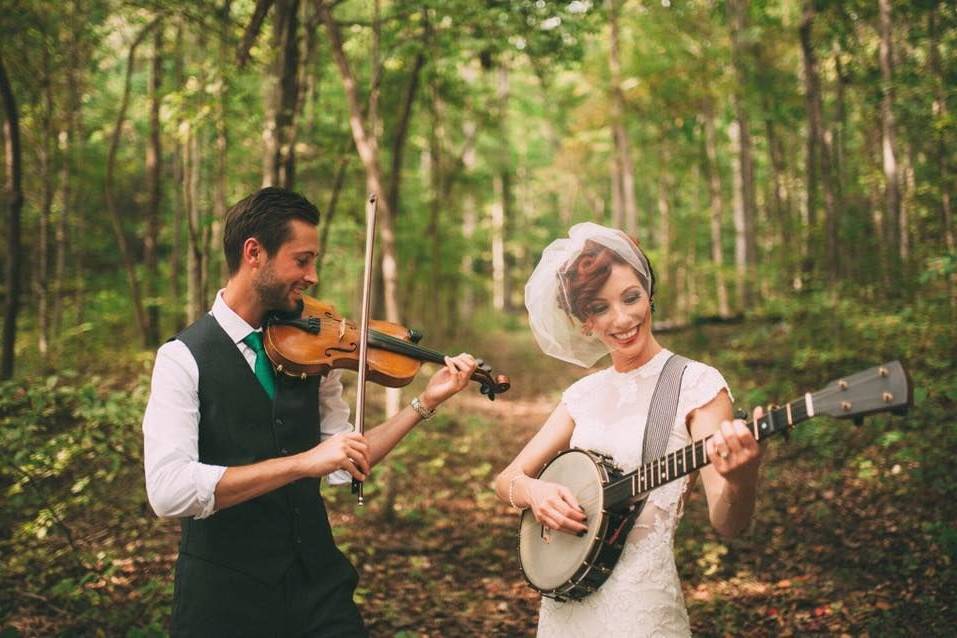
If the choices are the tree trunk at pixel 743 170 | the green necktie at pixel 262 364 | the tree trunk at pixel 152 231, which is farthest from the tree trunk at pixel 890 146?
the tree trunk at pixel 152 231

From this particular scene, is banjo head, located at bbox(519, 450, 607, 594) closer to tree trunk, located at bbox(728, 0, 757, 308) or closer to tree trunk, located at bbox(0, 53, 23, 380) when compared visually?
tree trunk, located at bbox(0, 53, 23, 380)

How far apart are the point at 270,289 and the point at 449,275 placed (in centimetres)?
1598

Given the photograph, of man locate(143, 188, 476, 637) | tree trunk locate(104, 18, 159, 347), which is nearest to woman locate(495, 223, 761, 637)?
man locate(143, 188, 476, 637)

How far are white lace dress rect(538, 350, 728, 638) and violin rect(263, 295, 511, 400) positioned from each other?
2.04 feet

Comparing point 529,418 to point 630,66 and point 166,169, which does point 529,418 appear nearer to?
point 630,66

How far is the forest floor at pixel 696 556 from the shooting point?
4301 millimetres

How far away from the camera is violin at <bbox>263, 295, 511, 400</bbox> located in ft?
8.16

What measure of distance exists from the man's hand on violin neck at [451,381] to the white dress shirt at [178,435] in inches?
27.2

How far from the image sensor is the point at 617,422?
241 cm

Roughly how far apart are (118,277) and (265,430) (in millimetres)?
14399

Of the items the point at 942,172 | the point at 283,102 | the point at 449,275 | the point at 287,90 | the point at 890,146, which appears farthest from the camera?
the point at 449,275

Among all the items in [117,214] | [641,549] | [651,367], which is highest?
[117,214]

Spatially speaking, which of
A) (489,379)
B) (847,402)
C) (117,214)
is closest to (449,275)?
(117,214)

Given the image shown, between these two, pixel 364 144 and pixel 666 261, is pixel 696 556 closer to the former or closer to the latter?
pixel 364 144
